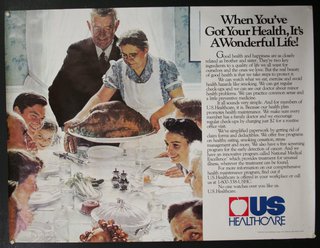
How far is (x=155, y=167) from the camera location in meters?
1.04

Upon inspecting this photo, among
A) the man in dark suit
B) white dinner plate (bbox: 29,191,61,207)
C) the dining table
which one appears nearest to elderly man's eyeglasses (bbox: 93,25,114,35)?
the man in dark suit

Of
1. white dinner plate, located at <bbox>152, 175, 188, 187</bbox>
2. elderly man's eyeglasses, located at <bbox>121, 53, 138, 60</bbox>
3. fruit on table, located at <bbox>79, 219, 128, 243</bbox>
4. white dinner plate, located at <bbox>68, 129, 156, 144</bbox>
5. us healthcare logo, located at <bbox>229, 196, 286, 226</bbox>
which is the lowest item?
fruit on table, located at <bbox>79, 219, 128, 243</bbox>

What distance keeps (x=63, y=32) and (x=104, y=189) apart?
375 millimetres

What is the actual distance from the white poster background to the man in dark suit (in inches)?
8.3

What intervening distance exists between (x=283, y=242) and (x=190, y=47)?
0.50 meters

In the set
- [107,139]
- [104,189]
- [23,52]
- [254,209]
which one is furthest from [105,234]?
[23,52]

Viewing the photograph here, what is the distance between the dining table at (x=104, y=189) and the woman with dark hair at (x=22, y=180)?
14 mm

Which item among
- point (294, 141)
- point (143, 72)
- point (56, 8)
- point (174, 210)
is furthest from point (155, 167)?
point (56, 8)

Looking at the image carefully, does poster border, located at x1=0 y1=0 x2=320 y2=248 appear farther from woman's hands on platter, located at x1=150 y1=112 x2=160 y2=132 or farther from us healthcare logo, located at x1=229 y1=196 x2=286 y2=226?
woman's hands on platter, located at x1=150 y1=112 x2=160 y2=132

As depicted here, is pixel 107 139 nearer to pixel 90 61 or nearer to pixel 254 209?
pixel 90 61

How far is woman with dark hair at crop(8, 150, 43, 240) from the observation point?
3.42 feet

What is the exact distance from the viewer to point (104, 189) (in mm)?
1041

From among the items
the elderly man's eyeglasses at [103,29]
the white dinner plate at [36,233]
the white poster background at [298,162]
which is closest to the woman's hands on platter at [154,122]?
the white poster background at [298,162]

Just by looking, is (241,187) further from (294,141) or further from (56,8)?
(56,8)
